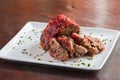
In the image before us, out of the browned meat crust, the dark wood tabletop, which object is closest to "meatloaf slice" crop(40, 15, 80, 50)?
the browned meat crust

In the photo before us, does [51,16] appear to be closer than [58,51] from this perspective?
No

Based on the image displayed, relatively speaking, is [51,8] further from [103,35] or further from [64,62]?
[64,62]

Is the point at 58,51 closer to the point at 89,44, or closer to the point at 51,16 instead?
the point at 89,44

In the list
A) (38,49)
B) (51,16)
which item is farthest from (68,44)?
(51,16)

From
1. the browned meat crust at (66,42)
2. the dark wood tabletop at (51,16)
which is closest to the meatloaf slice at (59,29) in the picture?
the browned meat crust at (66,42)

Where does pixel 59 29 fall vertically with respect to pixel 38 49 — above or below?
above

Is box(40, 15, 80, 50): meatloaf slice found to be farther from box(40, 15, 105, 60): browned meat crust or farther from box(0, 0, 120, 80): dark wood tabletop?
box(0, 0, 120, 80): dark wood tabletop

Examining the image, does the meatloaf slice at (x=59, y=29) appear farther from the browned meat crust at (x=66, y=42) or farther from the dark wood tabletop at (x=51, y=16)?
the dark wood tabletop at (x=51, y=16)

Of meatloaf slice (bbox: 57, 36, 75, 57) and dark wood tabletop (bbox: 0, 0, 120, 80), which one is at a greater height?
meatloaf slice (bbox: 57, 36, 75, 57)
